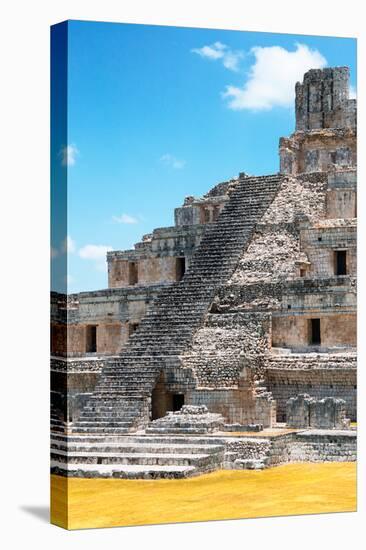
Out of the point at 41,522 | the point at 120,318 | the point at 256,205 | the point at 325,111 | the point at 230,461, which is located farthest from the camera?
the point at 325,111

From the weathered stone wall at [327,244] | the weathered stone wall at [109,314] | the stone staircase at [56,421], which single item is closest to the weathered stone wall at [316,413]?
the weathered stone wall at [327,244]

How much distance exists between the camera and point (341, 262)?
38.3 m

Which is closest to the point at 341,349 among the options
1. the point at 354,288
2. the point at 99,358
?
the point at 354,288

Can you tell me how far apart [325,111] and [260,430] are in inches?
600

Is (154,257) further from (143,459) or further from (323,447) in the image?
(143,459)

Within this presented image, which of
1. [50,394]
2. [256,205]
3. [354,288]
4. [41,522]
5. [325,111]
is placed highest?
[325,111]

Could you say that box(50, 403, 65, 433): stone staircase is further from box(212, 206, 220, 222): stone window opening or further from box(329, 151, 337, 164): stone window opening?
box(329, 151, 337, 164): stone window opening

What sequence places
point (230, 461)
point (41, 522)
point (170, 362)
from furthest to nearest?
point (170, 362)
point (230, 461)
point (41, 522)

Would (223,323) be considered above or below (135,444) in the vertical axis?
above

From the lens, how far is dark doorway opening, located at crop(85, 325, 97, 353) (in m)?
38.7

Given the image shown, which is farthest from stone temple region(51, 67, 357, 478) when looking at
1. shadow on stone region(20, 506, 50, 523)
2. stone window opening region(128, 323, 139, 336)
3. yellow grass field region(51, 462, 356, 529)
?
shadow on stone region(20, 506, 50, 523)

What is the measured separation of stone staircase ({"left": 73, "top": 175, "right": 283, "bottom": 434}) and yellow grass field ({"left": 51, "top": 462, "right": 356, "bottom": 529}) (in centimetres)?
483

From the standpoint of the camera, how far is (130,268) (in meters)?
41.4

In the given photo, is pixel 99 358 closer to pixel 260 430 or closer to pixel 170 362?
pixel 170 362
